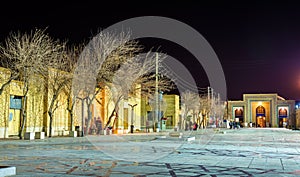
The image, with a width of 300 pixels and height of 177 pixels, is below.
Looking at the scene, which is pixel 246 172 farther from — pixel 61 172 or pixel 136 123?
pixel 136 123

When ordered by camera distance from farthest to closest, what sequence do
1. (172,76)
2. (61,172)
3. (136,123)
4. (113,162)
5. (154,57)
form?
(136,123)
(172,76)
(154,57)
(113,162)
(61,172)

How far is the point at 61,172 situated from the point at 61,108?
81.1 ft

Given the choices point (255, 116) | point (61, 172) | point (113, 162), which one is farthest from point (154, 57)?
point (255, 116)

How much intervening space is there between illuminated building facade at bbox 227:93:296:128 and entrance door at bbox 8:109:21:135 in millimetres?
70488

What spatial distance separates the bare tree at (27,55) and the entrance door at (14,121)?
1952mm

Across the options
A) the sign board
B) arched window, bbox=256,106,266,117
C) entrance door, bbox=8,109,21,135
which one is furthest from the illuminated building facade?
the sign board

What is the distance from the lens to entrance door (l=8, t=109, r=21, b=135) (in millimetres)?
29812

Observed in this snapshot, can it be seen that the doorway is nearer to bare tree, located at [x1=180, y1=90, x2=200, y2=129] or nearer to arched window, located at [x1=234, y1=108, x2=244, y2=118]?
arched window, located at [x1=234, y1=108, x2=244, y2=118]

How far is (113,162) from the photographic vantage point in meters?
13.3

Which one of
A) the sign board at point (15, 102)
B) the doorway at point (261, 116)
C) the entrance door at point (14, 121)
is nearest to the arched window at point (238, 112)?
the doorway at point (261, 116)

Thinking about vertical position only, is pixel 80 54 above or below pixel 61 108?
above

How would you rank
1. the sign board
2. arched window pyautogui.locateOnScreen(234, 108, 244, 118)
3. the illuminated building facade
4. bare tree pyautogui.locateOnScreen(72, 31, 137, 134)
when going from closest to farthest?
the sign board < bare tree pyautogui.locateOnScreen(72, 31, 137, 134) < the illuminated building facade < arched window pyautogui.locateOnScreen(234, 108, 244, 118)

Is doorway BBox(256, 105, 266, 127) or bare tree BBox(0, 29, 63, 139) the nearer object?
bare tree BBox(0, 29, 63, 139)

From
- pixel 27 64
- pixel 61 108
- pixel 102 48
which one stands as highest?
pixel 102 48
